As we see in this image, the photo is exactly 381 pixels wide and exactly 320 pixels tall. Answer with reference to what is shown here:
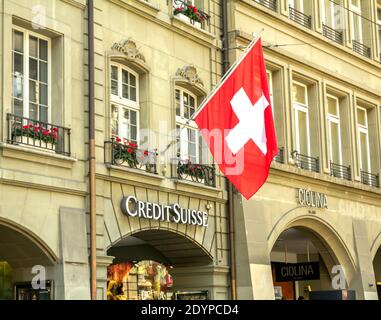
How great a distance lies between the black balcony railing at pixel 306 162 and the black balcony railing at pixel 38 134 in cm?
825

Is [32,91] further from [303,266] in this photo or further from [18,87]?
[303,266]

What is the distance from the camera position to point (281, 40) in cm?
2177

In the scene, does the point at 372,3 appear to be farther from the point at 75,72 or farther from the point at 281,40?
the point at 75,72

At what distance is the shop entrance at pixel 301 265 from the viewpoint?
72.8 feet

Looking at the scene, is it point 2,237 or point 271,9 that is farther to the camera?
point 271,9

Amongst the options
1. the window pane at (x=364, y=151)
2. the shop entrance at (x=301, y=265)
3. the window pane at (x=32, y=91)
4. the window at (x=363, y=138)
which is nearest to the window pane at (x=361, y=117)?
the window at (x=363, y=138)

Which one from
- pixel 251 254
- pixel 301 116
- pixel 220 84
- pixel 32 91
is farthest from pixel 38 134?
pixel 301 116

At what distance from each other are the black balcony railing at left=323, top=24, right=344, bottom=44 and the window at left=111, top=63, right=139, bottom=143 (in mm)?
8665

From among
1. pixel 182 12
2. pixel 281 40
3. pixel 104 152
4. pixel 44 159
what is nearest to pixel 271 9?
pixel 281 40

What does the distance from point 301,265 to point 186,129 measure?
619cm

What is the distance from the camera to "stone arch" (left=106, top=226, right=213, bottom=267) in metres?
17.4

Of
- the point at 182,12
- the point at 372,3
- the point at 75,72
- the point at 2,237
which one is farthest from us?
the point at 372,3

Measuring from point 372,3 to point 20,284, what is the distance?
16272 mm

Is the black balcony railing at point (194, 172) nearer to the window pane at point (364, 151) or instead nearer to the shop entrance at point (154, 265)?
the shop entrance at point (154, 265)
